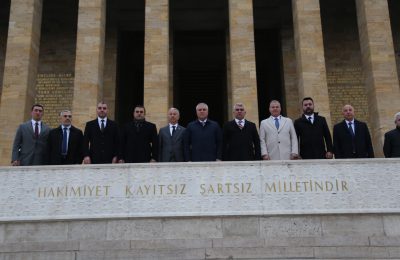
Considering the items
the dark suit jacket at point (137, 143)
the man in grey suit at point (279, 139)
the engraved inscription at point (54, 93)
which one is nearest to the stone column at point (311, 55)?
the man in grey suit at point (279, 139)

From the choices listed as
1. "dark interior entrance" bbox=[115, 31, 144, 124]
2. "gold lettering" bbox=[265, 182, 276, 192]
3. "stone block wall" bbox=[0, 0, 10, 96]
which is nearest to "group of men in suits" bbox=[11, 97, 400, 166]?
"gold lettering" bbox=[265, 182, 276, 192]

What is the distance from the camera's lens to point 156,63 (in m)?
17.7

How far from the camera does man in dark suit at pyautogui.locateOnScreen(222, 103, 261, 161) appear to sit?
1030 centimetres

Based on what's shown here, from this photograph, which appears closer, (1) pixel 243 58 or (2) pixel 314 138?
(2) pixel 314 138

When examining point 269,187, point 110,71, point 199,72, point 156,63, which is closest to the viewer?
point 269,187

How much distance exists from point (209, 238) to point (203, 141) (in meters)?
2.11

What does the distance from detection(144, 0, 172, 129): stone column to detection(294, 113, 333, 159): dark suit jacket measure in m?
7.10

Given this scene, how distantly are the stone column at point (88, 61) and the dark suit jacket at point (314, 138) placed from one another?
8.61m

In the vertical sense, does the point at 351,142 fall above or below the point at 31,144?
below

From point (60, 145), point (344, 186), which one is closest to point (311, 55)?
point (344, 186)

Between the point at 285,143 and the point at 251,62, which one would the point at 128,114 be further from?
the point at 285,143

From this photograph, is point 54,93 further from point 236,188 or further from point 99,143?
point 236,188

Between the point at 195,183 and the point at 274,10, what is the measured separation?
49.8ft

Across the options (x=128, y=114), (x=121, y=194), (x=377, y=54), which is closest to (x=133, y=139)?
(x=121, y=194)
